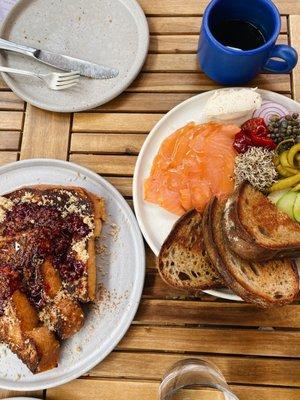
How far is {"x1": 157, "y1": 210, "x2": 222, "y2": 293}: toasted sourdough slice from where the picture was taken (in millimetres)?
1380

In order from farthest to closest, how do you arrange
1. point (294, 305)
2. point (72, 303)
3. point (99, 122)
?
1. point (99, 122)
2. point (294, 305)
3. point (72, 303)

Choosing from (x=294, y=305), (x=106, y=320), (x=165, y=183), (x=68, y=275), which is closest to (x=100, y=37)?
(x=165, y=183)

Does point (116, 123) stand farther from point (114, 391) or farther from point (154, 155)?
point (114, 391)

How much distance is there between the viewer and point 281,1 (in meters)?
1.65

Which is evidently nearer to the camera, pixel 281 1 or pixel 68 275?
pixel 68 275

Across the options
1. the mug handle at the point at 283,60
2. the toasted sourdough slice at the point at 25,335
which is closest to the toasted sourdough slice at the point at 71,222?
the toasted sourdough slice at the point at 25,335

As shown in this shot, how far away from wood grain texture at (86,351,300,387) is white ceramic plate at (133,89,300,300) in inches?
8.8

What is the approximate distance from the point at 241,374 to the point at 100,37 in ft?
3.53

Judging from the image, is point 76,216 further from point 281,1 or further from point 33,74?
point 281,1

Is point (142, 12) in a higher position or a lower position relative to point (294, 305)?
higher

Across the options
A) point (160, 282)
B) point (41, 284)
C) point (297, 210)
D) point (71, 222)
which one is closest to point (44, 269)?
point (41, 284)

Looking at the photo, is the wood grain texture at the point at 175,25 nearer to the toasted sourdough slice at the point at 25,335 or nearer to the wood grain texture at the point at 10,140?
the wood grain texture at the point at 10,140

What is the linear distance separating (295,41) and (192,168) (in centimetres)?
54

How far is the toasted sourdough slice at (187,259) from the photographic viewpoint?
4.53 ft
